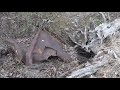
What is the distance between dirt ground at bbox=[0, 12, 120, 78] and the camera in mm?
4754

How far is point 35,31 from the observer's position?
5.79 meters

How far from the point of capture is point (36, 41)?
5.10 m

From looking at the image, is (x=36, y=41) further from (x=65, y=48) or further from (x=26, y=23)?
(x=26, y=23)

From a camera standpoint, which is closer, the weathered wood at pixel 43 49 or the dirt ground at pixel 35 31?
the dirt ground at pixel 35 31

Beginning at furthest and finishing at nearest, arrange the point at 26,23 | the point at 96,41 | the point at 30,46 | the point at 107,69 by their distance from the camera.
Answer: the point at 26,23 < the point at 96,41 < the point at 30,46 < the point at 107,69

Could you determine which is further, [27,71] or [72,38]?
[72,38]

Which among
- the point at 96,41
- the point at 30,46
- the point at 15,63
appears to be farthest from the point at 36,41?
the point at 96,41

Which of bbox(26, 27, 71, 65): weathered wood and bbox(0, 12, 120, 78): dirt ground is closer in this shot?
bbox(0, 12, 120, 78): dirt ground

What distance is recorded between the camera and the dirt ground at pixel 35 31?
15.6 ft

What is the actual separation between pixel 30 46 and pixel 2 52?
519mm

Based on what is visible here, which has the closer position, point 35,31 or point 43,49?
point 43,49

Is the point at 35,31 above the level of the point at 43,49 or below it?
above

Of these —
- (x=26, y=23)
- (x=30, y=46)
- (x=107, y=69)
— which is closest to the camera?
(x=107, y=69)

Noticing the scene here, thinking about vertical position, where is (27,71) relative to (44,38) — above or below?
below
